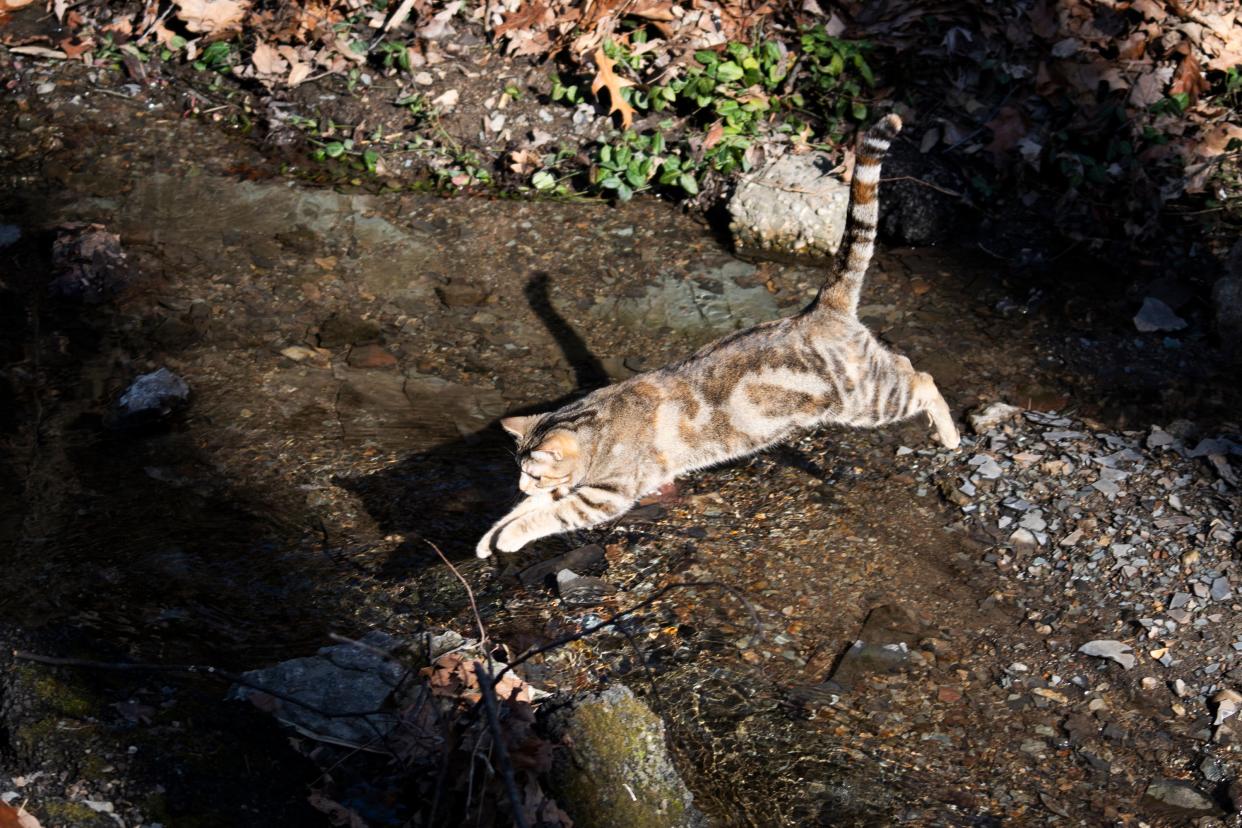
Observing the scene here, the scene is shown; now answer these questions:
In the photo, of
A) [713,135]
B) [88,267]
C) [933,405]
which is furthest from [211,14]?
[933,405]

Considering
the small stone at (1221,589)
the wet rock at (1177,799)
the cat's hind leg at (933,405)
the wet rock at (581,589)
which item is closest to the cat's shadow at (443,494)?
the wet rock at (581,589)

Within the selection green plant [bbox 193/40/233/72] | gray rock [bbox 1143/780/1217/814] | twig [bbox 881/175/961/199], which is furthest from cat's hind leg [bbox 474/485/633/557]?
green plant [bbox 193/40/233/72]

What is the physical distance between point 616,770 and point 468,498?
208cm

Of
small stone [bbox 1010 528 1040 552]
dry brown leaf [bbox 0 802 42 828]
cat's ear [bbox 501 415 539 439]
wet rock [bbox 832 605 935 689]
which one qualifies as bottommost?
wet rock [bbox 832 605 935 689]

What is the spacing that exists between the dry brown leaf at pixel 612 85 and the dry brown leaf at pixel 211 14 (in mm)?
2814

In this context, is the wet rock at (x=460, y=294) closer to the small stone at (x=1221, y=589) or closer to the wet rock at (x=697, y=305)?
the wet rock at (x=697, y=305)

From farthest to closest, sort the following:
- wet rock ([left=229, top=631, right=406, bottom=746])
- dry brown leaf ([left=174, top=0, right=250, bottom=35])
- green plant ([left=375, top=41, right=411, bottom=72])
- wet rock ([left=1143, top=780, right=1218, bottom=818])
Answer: dry brown leaf ([left=174, top=0, right=250, bottom=35]), green plant ([left=375, top=41, right=411, bottom=72]), wet rock ([left=1143, top=780, right=1218, bottom=818]), wet rock ([left=229, top=631, right=406, bottom=746])

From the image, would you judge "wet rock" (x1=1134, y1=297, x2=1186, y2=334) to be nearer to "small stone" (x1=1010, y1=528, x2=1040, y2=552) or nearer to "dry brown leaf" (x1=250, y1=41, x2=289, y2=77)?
"small stone" (x1=1010, y1=528, x2=1040, y2=552)

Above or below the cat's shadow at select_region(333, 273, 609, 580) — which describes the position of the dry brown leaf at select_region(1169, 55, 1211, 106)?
above

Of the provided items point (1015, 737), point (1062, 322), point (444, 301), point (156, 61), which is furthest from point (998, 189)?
point (156, 61)

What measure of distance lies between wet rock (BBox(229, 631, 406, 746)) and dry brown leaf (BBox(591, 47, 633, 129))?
4.22 metres

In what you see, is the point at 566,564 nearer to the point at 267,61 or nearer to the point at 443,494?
the point at 443,494

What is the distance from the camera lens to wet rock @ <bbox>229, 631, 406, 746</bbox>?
3725mm

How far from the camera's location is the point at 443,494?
17.5ft
